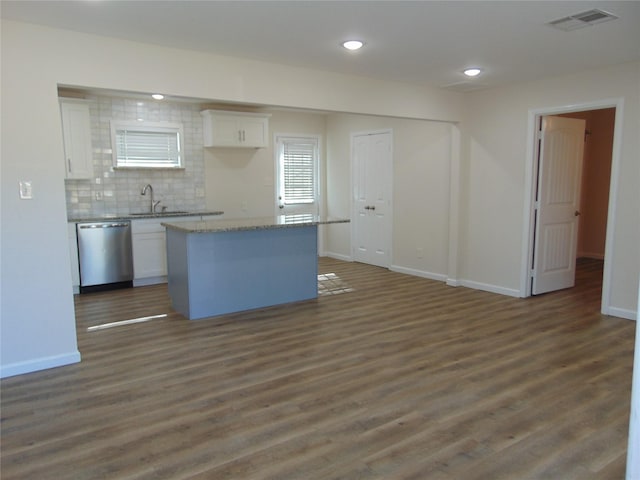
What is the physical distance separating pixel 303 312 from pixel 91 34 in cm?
304

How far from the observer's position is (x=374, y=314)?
15.8 feet

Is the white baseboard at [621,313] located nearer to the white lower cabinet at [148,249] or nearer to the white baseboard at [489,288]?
the white baseboard at [489,288]

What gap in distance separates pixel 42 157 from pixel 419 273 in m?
4.88

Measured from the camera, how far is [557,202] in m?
5.57

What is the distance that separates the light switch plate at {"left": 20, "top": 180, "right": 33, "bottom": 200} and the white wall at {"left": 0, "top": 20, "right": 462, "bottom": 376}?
34 millimetres

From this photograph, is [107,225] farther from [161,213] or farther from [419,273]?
[419,273]

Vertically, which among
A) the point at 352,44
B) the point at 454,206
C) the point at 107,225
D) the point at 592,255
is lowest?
the point at 592,255

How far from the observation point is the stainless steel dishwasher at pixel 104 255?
18.9ft

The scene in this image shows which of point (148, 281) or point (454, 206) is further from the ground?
point (454, 206)

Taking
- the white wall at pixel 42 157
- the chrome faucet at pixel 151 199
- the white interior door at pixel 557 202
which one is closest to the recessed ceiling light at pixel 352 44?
the white wall at pixel 42 157

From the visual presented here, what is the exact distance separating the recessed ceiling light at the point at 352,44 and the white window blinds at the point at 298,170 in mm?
4102

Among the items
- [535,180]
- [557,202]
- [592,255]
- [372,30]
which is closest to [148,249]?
[372,30]

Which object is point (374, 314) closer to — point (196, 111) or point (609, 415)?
point (609, 415)

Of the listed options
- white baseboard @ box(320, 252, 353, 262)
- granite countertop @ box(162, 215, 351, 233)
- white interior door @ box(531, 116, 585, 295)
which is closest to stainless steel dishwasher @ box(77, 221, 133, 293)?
granite countertop @ box(162, 215, 351, 233)
